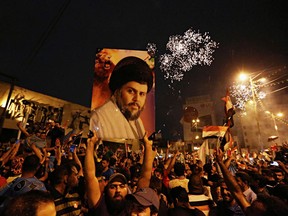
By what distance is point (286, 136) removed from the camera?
39.3 m

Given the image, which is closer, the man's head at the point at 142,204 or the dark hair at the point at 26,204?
the dark hair at the point at 26,204

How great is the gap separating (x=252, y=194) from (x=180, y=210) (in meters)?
1.96

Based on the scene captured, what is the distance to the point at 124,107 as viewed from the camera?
4805 millimetres

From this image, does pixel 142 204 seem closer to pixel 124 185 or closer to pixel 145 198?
pixel 145 198

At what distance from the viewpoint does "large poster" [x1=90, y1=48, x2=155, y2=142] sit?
4625 millimetres

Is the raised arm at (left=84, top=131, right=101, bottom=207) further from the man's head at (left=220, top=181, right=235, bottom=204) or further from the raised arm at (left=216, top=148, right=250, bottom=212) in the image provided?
the man's head at (left=220, top=181, right=235, bottom=204)

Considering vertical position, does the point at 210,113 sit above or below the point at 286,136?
above

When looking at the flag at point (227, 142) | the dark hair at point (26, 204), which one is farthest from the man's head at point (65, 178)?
the flag at point (227, 142)

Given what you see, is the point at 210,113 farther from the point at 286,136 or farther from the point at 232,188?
the point at 232,188

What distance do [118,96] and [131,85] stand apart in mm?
450

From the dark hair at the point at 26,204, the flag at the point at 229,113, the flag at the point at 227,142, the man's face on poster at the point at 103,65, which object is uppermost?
the man's face on poster at the point at 103,65

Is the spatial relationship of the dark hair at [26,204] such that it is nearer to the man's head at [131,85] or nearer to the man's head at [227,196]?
the man's head at [131,85]

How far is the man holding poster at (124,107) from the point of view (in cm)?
459

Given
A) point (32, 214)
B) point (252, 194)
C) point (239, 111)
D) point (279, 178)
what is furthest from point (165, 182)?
point (239, 111)
